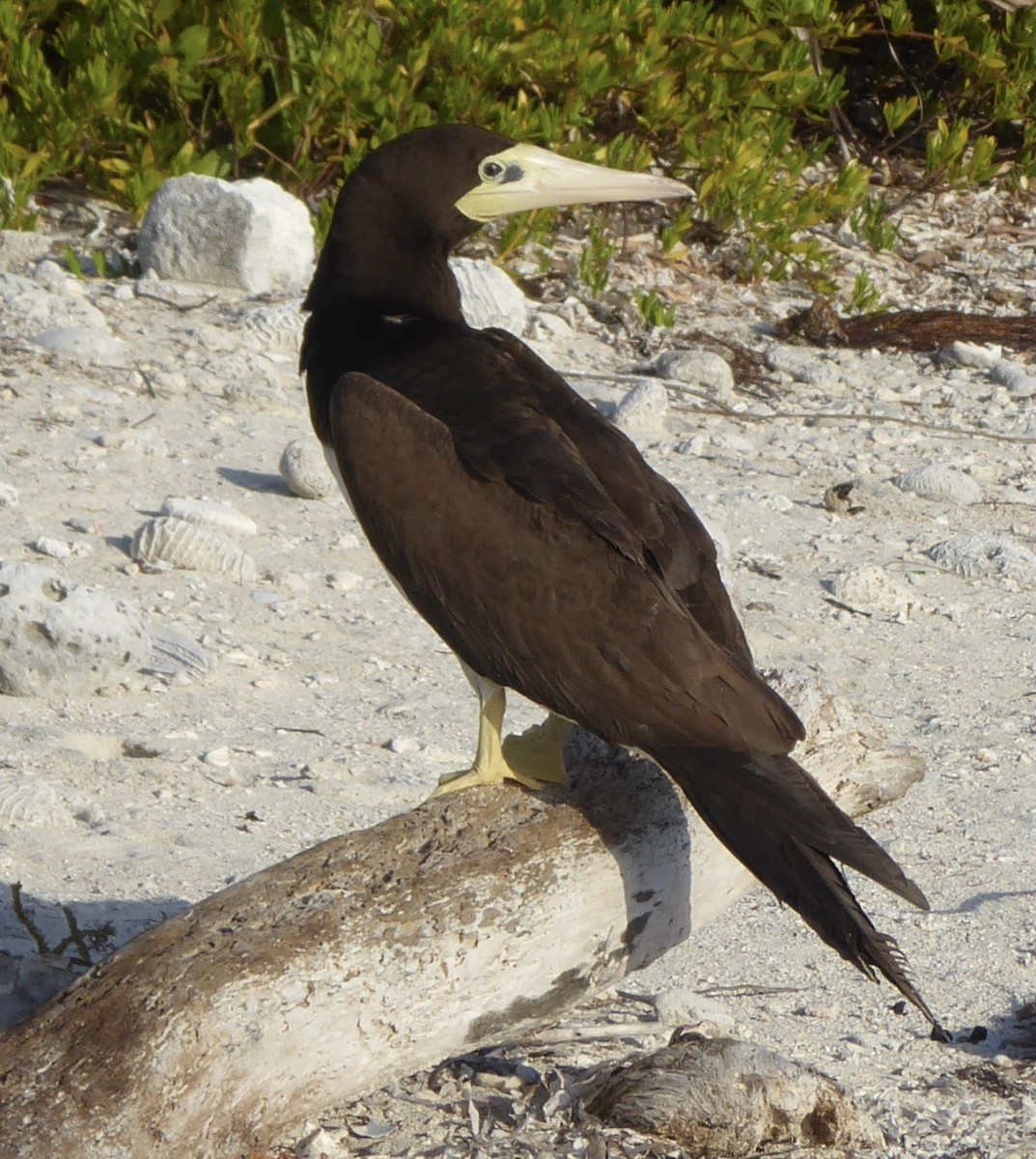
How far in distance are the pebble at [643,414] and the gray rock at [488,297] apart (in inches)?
28.0

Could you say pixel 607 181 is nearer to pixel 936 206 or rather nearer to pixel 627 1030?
pixel 627 1030

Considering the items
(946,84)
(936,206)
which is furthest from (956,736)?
(946,84)

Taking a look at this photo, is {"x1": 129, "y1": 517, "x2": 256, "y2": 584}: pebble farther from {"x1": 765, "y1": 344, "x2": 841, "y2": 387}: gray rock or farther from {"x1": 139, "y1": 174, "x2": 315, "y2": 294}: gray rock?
{"x1": 765, "y1": 344, "x2": 841, "y2": 387}: gray rock

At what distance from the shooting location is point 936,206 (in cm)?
978

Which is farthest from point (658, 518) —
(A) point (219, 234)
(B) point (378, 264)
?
(A) point (219, 234)

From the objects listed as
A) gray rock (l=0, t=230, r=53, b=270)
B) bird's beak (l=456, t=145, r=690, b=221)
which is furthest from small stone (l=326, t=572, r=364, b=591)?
gray rock (l=0, t=230, r=53, b=270)

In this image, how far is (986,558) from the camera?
19.7 ft

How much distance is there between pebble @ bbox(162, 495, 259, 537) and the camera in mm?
5479

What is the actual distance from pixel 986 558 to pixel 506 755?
2924 mm

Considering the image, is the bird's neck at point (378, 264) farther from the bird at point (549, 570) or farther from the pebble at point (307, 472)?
the pebble at point (307, 472)

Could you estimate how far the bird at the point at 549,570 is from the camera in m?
2.95

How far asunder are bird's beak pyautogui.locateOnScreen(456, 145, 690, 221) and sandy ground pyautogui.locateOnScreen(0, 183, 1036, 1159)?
4.45 feet

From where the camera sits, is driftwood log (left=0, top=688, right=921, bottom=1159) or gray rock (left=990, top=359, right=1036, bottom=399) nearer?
driftwood log (left=0, top=688, right=921, bottom=1159)

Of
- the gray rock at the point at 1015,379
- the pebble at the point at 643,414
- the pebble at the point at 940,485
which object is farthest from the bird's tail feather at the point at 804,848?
the gray rock at the point at 1015,379
